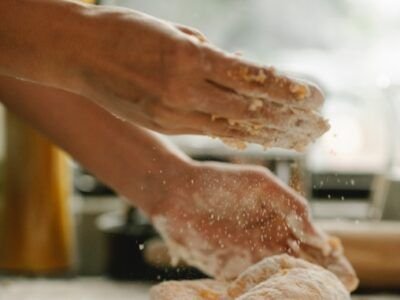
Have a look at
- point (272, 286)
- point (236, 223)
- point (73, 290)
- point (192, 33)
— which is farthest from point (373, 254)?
point (192, 33)

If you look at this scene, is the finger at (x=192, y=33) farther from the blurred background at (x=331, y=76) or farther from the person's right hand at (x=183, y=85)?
the blurred background at (x=331, y=76)

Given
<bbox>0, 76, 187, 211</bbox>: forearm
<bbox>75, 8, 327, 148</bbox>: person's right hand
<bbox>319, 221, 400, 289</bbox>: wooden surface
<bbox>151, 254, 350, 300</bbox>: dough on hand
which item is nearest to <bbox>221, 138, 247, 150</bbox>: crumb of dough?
<bbox>75, 8, 327, 148</bbox>: person's right hand

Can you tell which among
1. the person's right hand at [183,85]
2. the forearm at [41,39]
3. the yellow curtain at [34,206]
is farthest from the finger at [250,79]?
the yellow curtain at [34,206]

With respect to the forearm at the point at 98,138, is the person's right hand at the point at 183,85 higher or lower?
higher

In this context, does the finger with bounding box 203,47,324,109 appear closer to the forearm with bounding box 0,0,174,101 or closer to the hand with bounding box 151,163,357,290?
the forearm with bounding box 0,0,174,101

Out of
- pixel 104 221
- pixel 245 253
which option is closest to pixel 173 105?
pixel 245 253

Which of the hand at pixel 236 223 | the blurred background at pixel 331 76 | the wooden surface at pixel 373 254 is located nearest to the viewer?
the hand at pixel 236 223

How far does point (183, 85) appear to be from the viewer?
617 millimetres

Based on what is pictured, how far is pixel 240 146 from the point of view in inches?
26.7

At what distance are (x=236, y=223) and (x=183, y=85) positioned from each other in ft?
0.96

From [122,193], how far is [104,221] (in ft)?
2.30

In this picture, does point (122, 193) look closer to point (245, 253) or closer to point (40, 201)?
point (245, 253)

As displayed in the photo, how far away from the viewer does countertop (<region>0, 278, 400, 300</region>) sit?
1358 mm

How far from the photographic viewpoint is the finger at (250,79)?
0.61 metres
